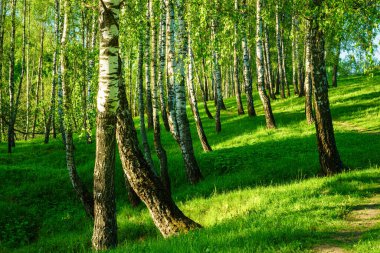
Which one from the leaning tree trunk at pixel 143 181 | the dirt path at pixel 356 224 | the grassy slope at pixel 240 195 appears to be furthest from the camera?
the leaning tree trunk at pixel 143 181

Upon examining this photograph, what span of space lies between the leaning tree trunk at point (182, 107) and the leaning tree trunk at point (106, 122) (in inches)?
216

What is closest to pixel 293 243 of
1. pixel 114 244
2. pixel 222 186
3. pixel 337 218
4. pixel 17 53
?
pixel 337 218

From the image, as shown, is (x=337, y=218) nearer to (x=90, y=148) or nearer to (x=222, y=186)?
(x=222, y=186)

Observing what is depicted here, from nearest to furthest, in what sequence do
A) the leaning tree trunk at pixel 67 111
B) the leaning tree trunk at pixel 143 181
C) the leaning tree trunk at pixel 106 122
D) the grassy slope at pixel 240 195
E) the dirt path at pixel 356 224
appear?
the dirt path at pixel 356 224, the grassy slope at pixel 240 195, the leaning tree trunk at pixel 106 122, the leaning tree trunk at pixel 143 181, the leaning tree trunk at pixel 67 111

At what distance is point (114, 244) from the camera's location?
7598mm

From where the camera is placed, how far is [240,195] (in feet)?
37.1

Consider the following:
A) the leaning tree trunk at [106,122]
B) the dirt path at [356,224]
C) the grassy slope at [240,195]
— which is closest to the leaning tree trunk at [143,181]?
the leaning tree trunk at [106,122]

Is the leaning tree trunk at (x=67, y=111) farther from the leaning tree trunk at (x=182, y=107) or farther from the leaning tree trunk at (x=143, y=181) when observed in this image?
the leaning tree trunk at (x=143, y=181)

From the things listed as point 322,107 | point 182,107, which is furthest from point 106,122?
point 322,107

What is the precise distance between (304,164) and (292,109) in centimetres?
1377

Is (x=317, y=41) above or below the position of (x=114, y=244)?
above

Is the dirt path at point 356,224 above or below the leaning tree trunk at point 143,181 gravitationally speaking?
below

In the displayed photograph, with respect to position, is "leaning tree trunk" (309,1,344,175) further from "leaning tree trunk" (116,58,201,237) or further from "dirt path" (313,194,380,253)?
"leaning tree trunk" (116,58,201,237)

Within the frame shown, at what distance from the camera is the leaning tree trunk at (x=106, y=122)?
268 inches
